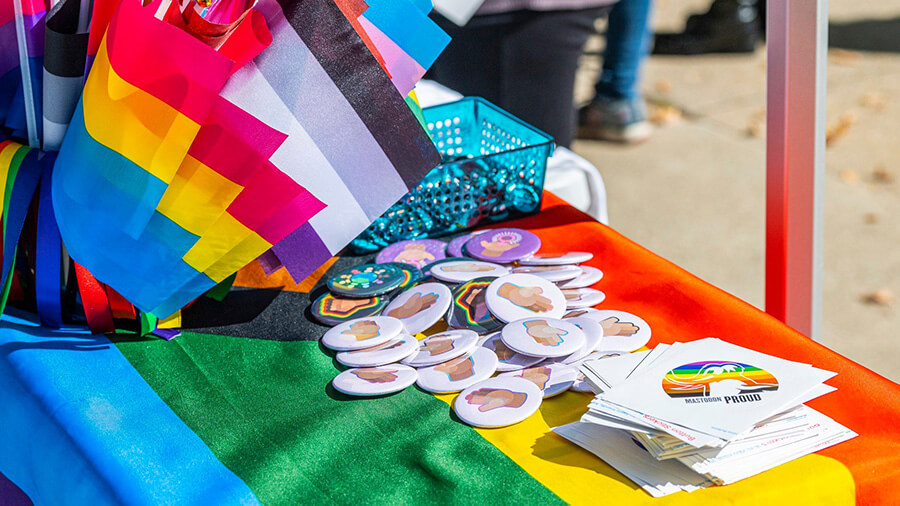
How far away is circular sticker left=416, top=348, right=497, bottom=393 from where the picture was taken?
37.5 inches

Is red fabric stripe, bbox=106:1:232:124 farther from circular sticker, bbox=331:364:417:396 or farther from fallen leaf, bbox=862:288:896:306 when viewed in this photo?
fallen leaf, bbox=862:288:896:306

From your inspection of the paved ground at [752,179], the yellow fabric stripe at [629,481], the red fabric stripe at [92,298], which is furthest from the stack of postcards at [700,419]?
the paved ground at [752,179]

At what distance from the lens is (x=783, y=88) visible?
49.9 inches

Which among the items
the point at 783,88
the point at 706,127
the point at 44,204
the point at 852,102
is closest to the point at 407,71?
the point at 44,204

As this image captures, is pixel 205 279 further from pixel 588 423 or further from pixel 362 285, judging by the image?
pixel 588 423

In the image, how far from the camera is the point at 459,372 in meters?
0.97

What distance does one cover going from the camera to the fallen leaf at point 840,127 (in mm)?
3705

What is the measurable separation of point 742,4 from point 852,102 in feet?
3.44

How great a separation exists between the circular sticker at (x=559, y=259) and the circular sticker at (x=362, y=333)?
0.75 feet

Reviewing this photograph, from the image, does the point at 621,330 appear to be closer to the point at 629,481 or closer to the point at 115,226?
the point at 629,481

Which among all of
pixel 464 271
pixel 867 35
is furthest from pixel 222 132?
pixel 867 35

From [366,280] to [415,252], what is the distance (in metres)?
0.12

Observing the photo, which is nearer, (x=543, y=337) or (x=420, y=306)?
(x=543, y=337)

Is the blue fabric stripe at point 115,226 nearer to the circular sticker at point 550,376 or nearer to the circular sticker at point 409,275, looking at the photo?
the circular sticker at point 409,275
